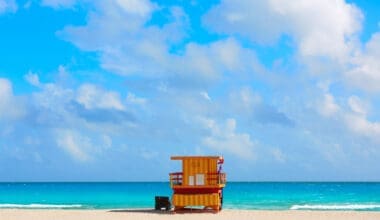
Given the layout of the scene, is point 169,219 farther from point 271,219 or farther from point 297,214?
point 297,214

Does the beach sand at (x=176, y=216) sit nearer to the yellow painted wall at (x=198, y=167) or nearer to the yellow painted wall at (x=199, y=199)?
the yellow painted wall at (x=199, y=199)

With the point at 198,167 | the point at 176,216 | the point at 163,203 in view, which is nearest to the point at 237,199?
the point at 163,203

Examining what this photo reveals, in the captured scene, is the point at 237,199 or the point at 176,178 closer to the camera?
the point at 176,178

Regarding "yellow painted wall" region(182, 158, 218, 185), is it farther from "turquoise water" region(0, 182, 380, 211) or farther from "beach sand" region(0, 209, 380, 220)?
"turquoise water" region(0, 182, 380, 211)

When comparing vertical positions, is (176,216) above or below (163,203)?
below

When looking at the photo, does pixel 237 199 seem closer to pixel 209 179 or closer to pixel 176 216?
pixel 209 179

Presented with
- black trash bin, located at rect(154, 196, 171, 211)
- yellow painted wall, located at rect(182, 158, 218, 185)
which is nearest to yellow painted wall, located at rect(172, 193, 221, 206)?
yellow painted wall, located at rect(182, 158, 218, 185)

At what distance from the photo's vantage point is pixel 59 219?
27281 millimetres

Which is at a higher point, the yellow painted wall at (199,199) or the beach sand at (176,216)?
the yellow painted wall at (199,199)

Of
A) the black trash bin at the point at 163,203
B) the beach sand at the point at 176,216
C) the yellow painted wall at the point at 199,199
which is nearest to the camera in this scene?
the beach sand at the point at 176,216

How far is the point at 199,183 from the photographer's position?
30.0m

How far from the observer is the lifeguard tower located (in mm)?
29922

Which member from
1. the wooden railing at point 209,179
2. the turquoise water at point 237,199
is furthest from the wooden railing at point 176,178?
the turquoise water at point 237,199

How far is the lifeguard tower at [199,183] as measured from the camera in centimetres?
2992
